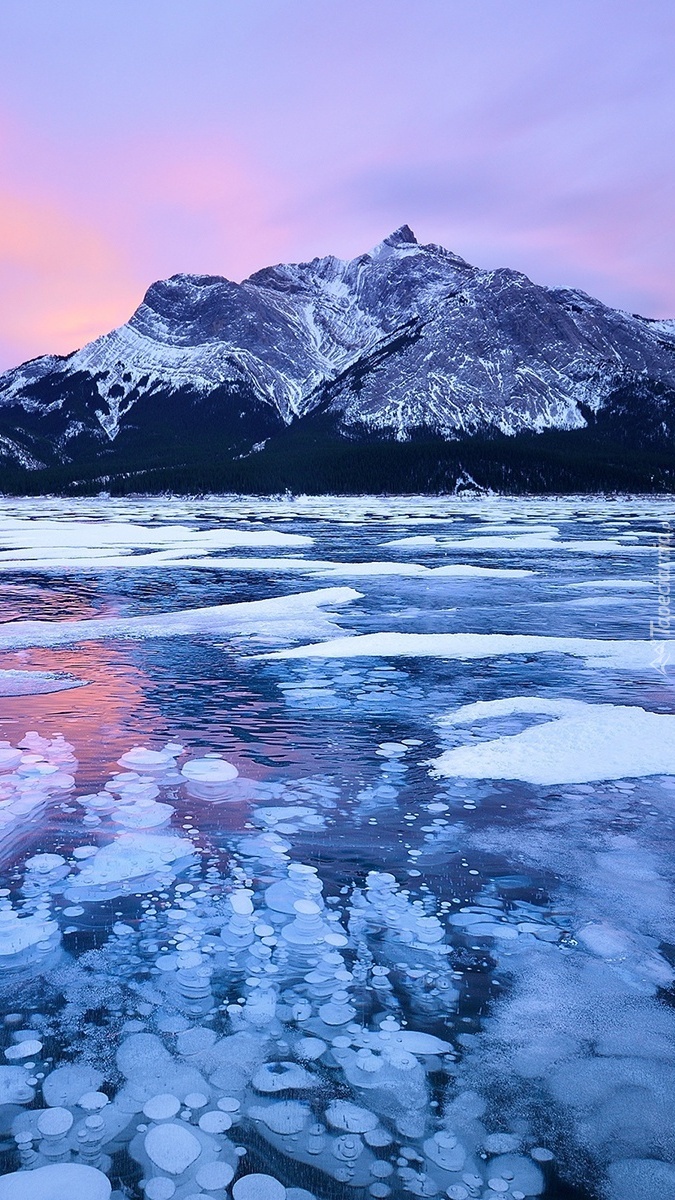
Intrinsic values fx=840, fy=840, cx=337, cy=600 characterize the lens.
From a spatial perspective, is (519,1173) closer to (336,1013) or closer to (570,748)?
(336,1013)

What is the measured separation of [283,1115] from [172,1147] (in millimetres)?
639

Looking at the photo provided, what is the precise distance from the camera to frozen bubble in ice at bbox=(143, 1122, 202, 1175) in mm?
4508

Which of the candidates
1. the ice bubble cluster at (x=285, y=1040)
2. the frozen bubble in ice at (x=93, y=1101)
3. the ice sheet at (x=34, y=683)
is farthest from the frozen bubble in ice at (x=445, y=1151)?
the ice sheet at (x=34, y=683)

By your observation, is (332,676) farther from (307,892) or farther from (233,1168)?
(233,1168)

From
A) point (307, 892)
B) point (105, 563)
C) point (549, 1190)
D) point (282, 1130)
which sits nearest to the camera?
point (549, 1190)

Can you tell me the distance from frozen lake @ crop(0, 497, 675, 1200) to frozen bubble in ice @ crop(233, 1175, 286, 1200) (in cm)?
2

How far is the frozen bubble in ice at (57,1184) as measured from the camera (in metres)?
4.31

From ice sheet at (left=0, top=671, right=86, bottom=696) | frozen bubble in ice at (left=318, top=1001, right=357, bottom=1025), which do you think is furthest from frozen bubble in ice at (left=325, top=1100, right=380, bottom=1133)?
ice sheet at (left=0, top=671, right=86, bottom=696)

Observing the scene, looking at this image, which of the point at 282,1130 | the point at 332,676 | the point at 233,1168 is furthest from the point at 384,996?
the point at 332,676

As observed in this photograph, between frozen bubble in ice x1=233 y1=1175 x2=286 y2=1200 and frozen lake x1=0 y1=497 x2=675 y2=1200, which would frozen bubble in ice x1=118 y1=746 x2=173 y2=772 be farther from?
frozen bubble in ice x1=233 y1=1175 x2=286 y2=1200

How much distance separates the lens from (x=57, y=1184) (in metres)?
4.37

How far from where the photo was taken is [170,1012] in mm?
5762

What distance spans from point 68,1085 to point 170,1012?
872 millimetres

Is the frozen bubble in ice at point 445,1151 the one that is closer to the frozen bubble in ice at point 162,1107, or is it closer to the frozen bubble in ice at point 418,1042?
the frozen bubble in ice at point 418,1042
